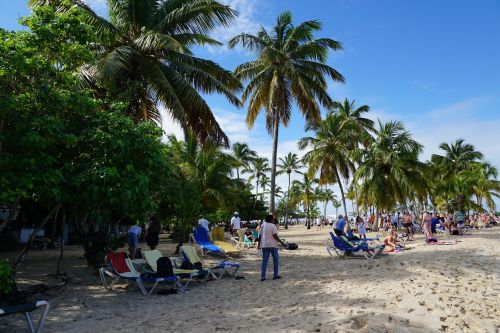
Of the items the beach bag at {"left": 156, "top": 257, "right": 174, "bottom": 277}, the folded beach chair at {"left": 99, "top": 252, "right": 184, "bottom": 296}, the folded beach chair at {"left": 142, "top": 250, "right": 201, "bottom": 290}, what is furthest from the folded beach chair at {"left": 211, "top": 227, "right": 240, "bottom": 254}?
the beach bag at {"left": 156, "top": 257, "right": 174, "bottom": 277}

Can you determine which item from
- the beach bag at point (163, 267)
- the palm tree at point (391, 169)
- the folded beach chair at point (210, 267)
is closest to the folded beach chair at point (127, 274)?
the beach bag at point (163, 267)

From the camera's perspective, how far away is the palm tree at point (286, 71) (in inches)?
795

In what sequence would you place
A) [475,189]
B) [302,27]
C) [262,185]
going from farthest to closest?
[262,185], [475,189], [302,27]

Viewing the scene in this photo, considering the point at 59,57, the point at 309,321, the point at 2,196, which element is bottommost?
the point at 309,321

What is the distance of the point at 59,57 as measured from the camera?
24.3ft

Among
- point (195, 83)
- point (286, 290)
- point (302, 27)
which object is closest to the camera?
point (286, 290)

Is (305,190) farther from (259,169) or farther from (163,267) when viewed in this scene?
(163,267)

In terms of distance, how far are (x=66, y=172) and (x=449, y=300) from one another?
22.2 ft

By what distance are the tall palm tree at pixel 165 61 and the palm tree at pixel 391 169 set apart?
54.4ft

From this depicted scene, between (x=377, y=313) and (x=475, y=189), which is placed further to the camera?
(x=475, y=189)

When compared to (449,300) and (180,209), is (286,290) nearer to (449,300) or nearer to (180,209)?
(449,300)

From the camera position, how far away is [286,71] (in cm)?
2041

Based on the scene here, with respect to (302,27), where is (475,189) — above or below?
below

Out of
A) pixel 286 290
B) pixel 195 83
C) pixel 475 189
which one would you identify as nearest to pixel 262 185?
pixel 475 189
